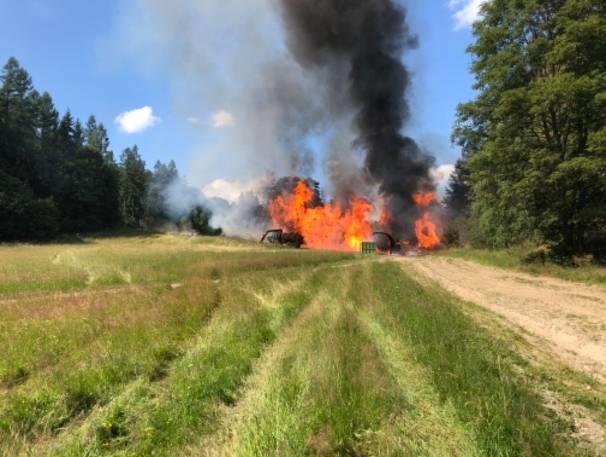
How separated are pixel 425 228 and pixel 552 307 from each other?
38170 mm

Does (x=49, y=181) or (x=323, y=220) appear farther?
(x=49, y=181)

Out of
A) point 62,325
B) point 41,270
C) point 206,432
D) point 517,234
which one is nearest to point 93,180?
point 41,270

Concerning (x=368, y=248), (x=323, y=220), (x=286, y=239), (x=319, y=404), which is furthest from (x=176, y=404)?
(x=286, y=239)

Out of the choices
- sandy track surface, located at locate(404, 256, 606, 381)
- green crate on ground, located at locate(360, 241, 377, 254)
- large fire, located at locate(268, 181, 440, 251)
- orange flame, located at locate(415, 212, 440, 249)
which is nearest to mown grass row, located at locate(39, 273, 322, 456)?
sandy track surface, located at locate(404, 256, 606, 381)

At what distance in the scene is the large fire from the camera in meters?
50.8

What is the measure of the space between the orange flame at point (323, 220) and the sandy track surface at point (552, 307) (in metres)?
30.5

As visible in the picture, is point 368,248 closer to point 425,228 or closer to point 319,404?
point 425,228

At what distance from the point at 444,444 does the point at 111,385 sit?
5.20 m

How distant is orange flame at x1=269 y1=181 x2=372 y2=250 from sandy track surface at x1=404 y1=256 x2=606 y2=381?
30502 mm

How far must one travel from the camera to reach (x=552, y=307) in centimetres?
1324

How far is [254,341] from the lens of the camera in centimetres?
926

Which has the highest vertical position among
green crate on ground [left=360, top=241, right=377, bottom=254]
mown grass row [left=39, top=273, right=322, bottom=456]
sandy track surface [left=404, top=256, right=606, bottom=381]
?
green crate on ground [left=360, top=241, right=377, bottom=254]

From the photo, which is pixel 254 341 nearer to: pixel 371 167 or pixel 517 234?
pixel 517 234

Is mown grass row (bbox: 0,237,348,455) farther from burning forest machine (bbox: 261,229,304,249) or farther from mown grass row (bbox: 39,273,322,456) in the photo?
burning forest machine (bbox: 261,229,304,249)
